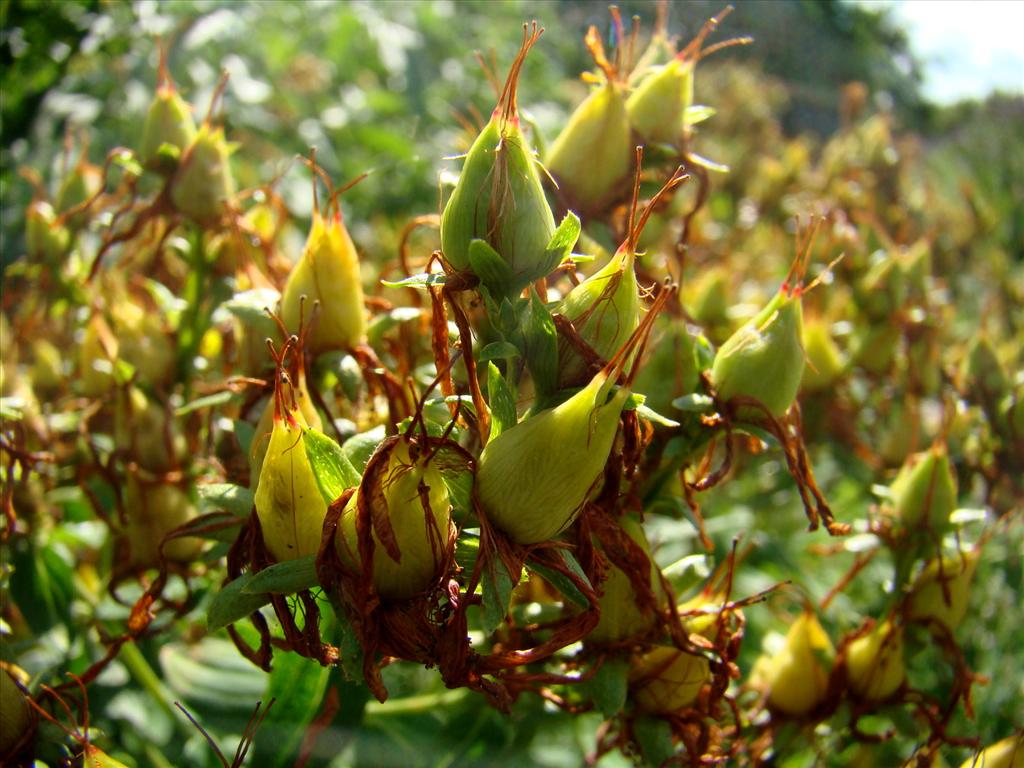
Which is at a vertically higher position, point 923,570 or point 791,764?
point 923,570

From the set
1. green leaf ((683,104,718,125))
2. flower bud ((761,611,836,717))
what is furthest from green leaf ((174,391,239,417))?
flower bud ((761,611,836,717))

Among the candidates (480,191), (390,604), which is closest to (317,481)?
(390,604)

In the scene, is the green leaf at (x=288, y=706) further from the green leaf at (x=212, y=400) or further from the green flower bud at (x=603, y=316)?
the green flower bud at (x=603, y=316)

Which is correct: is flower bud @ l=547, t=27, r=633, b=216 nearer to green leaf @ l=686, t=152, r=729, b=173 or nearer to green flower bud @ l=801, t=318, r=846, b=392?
green leaf @ l=686, t=152, r=729, b=173

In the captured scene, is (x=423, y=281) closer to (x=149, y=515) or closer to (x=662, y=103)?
(x=662, y=103)

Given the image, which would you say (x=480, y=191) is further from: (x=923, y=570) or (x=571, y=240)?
(x=923, y=570)

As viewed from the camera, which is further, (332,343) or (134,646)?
(134,646)
